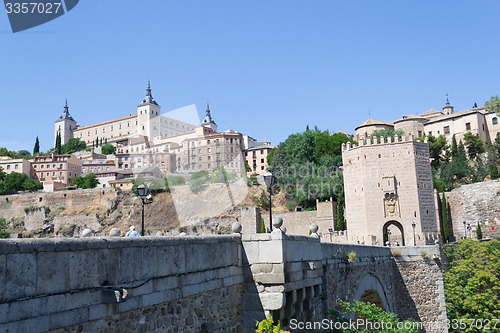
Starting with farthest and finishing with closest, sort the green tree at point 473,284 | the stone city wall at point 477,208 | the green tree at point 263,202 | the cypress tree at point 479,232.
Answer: the green tree at point 263,202 < the stone city wall at point 477,208 < the cypress tree at point 479,232 < the green tree at point 473,284

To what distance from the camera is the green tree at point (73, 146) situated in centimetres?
12356

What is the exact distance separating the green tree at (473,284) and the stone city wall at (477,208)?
13962 mm

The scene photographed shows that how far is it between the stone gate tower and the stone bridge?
77.5ft

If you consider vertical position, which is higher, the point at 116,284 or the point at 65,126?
the point at 65,126

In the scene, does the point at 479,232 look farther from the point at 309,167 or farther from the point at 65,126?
the point at 65,126

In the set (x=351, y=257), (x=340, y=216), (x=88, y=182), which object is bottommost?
(x=351, y=257)

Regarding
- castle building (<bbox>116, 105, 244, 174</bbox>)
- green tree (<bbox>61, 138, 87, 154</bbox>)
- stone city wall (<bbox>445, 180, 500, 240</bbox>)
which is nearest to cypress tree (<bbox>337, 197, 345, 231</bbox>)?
stone city wall (<bbox>445, 180, 500, 240</bbox>)

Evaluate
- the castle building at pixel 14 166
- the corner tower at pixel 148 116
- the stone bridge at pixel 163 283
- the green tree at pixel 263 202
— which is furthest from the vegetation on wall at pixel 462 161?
the castle building at pixel 14 166

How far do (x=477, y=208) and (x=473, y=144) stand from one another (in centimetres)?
2464

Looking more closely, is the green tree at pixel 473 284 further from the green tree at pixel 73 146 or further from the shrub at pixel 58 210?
the green tree at pixel 73 146

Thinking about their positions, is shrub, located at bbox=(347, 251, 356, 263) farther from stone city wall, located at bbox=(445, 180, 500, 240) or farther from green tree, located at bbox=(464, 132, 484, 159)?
green tree, located at bbox=(464, 132, 484, 159)

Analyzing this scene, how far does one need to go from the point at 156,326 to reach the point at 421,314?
1983cm

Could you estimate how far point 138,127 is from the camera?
120m

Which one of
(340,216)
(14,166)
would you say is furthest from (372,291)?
(14,166)
